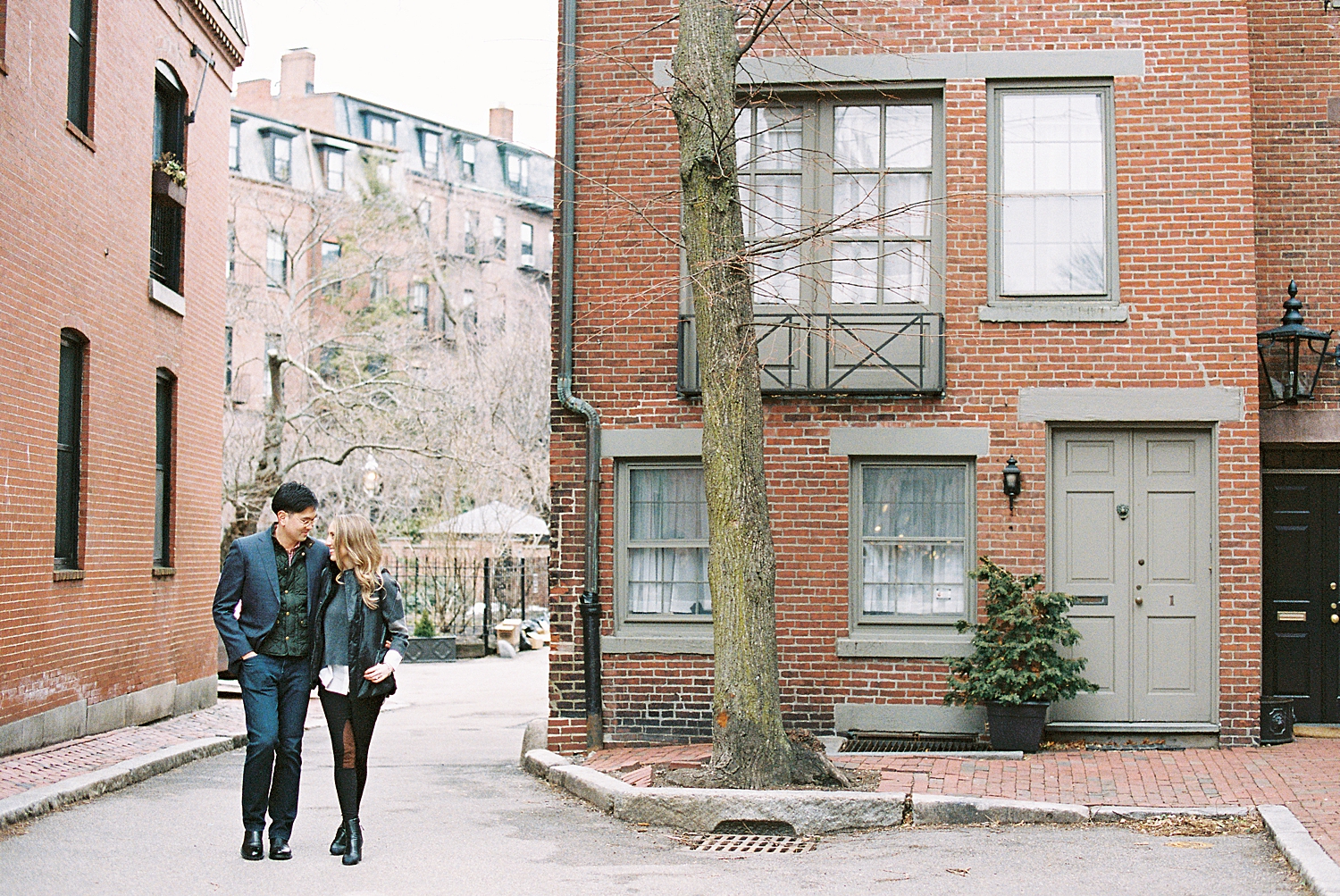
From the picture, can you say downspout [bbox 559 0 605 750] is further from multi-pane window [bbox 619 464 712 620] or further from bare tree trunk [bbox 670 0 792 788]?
bare tree trunk [bbox 670 0 792 788]

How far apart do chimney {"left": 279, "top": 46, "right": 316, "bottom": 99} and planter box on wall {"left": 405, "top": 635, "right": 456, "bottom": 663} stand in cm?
3292

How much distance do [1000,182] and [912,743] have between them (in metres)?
4.65

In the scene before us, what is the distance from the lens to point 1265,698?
38.3ft

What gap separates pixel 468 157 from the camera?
195 feet

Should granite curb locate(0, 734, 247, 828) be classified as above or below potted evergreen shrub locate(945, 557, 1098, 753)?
below

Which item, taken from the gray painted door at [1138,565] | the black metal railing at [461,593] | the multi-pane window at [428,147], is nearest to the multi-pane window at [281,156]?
the multi-pane window at [428,147]

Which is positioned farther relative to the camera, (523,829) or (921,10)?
(921,10)

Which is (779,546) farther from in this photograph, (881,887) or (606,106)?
(881,887)

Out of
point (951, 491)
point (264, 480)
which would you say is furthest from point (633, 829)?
point (264, 480)

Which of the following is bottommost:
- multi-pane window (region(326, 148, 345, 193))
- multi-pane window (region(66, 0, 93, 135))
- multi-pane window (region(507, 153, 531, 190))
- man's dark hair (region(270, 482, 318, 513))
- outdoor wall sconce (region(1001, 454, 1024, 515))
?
man's dark hair (region(270, 482, 318, 513))

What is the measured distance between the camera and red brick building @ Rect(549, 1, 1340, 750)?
463 inches

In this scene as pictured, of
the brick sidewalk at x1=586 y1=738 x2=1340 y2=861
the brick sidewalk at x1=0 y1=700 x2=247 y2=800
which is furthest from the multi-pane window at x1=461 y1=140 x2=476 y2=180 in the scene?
the brick sidewalk at x1=586 y1=738 x2=1340 y2=861

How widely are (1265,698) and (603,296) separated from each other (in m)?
6.27

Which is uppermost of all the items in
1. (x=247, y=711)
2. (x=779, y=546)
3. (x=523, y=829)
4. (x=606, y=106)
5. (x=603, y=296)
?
(x=606, y=106)
